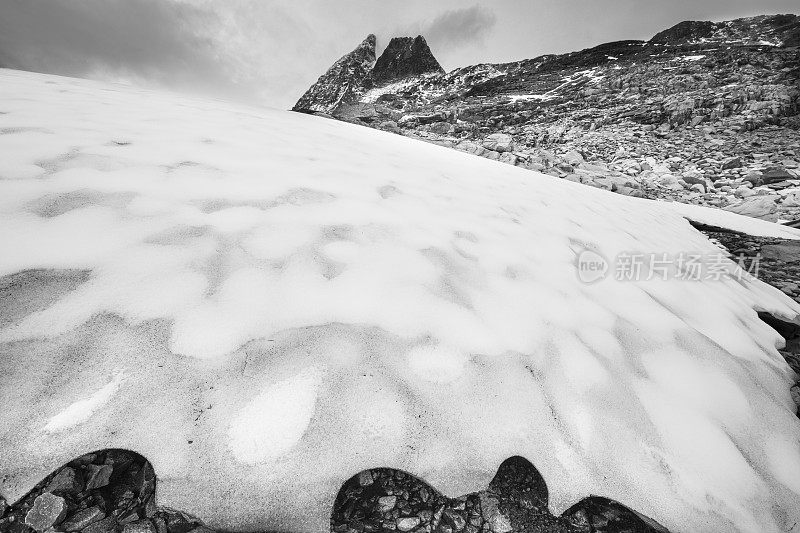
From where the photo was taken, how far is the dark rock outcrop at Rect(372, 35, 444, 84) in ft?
230

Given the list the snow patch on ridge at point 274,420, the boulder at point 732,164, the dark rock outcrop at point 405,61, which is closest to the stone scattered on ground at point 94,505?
the snow patch on ridge at point 274,420

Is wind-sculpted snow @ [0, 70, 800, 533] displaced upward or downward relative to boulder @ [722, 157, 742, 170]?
downward

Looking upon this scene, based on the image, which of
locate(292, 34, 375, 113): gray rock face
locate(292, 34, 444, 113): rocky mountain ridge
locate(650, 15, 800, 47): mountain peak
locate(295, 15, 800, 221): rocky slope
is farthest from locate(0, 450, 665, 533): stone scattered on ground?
locate(292, 34, 375, 113): gray rock face

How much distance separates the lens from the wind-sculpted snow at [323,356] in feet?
2.46

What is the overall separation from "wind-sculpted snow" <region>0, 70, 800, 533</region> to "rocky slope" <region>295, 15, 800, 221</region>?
7.37 metres

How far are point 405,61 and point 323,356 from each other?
3344 inches

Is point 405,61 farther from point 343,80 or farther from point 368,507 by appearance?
point 368,507

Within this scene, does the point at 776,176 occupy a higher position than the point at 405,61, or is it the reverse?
the point at 405,61

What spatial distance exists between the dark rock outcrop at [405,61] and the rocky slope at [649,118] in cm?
3420

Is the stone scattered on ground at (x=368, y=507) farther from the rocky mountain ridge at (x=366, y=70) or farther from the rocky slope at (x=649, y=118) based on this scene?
the rocky mountain ridge at (x=366, y=70)

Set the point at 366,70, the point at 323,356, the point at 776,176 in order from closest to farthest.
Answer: the point at 323,356 < the point at 776,176 < the point at 366,70

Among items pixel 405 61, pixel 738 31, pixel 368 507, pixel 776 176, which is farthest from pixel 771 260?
pixel 405 61

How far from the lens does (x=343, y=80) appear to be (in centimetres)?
7825

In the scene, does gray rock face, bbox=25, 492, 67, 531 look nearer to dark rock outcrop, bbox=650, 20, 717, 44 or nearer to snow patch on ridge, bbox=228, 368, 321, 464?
snow patch on ridge, bbox=228, 368, 321, 464
